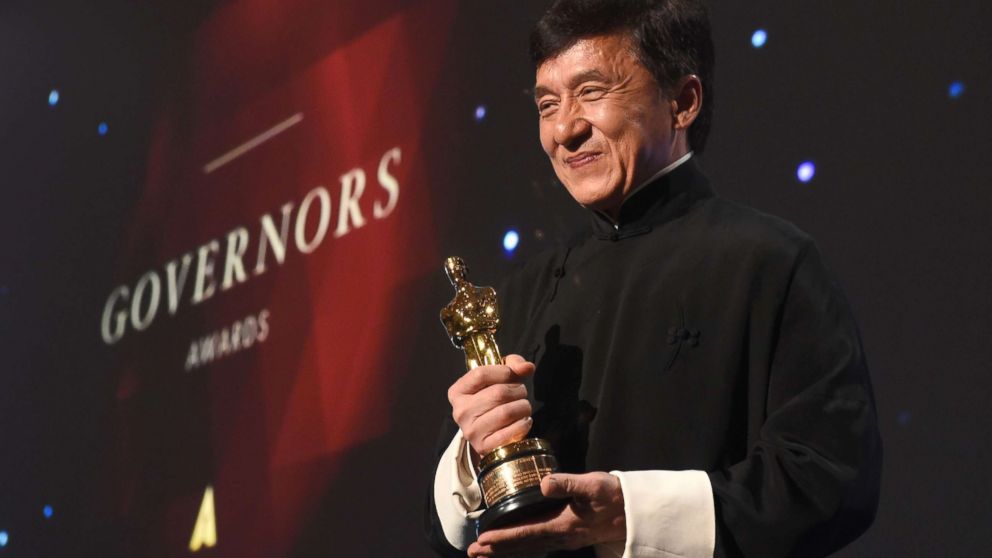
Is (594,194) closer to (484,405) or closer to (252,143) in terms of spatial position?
(484,405)

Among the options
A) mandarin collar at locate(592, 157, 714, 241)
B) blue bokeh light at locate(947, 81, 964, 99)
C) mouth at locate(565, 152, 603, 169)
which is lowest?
mandarin collar at locate(592, 157, 714, 241)

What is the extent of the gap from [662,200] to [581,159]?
0.09 meters

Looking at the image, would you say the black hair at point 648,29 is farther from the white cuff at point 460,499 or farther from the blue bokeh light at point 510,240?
the blue bokeh light at point 510,240

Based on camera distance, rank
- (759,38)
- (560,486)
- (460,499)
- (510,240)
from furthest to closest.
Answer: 1. (510,240)
2. (759,38)
3. (460,499)
4. (560,486)

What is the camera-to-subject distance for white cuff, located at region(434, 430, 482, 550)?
3.98 ft

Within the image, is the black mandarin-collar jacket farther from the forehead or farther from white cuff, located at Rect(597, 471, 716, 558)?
the forehead

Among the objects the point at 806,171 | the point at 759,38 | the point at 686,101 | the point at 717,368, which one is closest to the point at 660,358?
the point at 717,368

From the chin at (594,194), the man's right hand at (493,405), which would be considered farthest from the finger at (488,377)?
the chin at (594,194)

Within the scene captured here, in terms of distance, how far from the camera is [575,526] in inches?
41.1

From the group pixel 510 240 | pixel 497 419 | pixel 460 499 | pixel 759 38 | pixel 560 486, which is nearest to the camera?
pixel 560 486

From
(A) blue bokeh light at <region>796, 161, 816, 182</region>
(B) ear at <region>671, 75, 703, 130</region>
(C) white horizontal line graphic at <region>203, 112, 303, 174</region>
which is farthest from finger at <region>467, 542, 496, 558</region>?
(C) white horizontal line graphic at <region>203, 112, 303, 174</region>

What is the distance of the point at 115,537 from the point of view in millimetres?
2383

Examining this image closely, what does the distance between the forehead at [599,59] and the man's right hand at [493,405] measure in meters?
0.30

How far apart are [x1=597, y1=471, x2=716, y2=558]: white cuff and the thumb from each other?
0.06 meters
